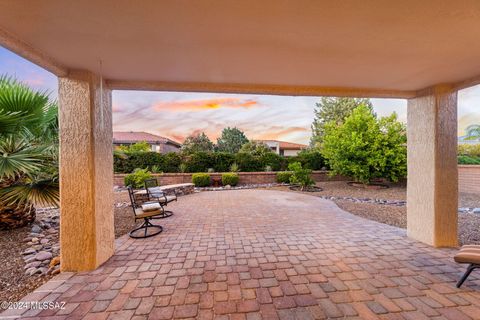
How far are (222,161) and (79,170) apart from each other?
32.4 feet

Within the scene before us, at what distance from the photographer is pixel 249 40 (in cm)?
199

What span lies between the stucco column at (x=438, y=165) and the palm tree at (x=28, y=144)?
5.89 m

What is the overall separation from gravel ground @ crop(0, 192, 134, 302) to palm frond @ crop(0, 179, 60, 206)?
2.96 ft

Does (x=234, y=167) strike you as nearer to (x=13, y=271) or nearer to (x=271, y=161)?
(x=271, y=161)

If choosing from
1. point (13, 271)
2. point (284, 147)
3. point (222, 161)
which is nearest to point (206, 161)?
point (222, 161)

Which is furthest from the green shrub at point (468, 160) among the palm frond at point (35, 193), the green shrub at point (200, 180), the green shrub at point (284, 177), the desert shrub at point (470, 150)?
the palm frond at point (35, 193)

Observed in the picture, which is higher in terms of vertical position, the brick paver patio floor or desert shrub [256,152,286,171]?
desert shrub [256,152,286,171]

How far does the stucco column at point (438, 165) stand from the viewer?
130 inches

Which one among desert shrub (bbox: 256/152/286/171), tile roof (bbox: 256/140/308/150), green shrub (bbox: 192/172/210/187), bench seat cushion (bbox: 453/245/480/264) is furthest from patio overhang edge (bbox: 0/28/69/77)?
tile roof (bbox: 256/140/308/150)

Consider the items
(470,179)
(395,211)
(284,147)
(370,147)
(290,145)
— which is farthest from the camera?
(290,145)

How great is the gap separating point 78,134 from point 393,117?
1171 centimetres

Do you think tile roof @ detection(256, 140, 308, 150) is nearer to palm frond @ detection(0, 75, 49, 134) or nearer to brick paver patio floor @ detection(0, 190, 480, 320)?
brick paver patio floor @ detection(0, 190, 480, 320)

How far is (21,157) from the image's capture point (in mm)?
2572

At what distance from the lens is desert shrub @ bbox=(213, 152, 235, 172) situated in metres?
12.4
